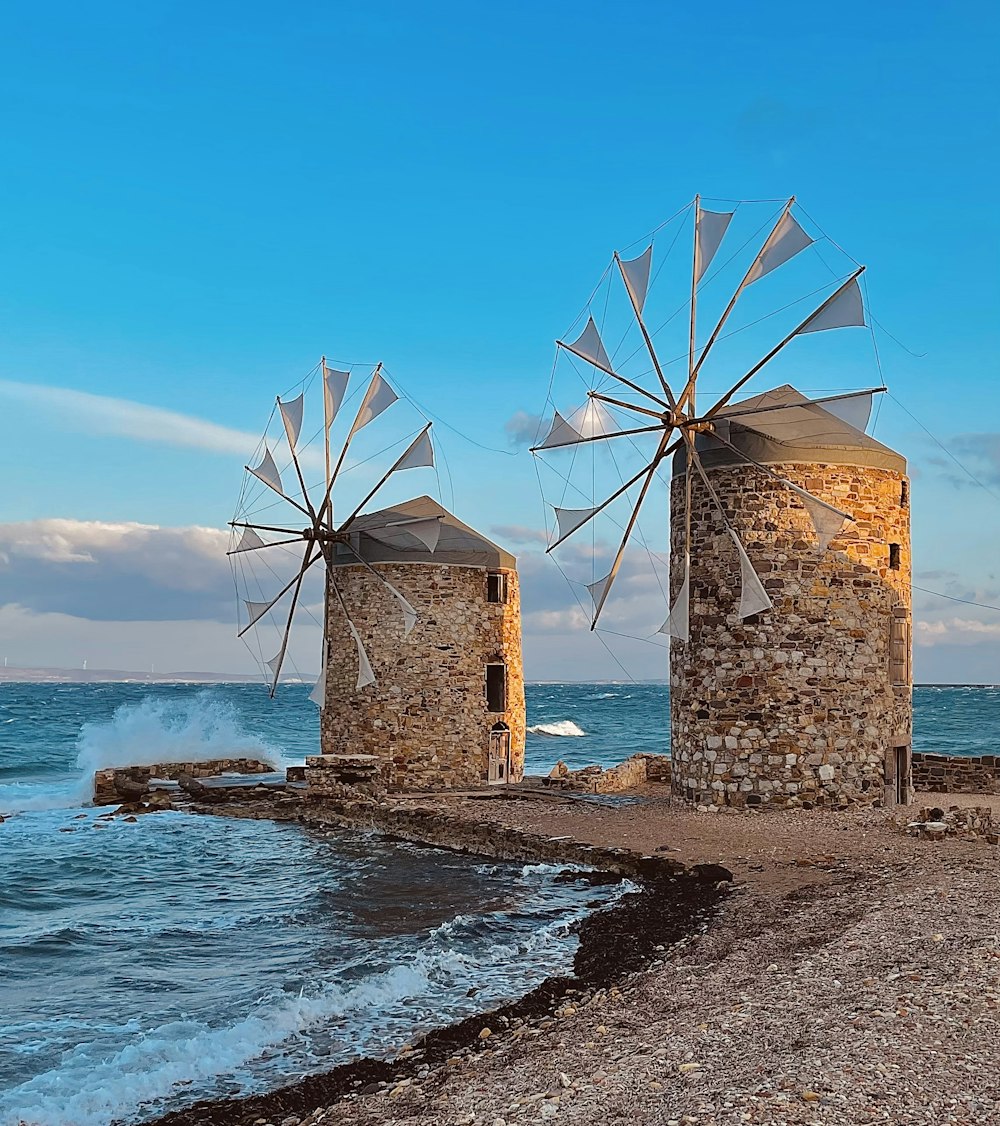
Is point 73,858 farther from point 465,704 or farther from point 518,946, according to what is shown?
point 518,946

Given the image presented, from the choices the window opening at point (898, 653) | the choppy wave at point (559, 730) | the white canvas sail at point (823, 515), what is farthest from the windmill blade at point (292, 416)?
the choppy wave at point (559, 730)

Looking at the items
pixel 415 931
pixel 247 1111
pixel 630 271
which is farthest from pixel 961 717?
pixel 247 1111

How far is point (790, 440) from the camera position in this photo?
54.2 ft

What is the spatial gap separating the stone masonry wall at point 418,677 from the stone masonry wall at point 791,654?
24.2ft

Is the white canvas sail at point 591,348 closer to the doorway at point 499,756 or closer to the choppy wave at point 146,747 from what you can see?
the doorway at point 499,756

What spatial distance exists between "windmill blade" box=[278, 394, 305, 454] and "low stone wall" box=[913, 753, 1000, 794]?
581 inches

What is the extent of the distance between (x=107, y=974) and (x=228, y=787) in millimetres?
12168

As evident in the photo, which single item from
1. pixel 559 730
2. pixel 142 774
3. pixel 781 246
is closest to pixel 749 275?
pixel 781 246

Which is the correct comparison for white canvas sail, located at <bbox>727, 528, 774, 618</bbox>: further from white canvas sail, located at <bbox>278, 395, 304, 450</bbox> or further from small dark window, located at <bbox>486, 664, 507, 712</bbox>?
white canvas sail, located at <bbox>278, 395, 304, 450</bbox>

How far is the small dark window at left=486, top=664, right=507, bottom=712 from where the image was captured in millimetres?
23906

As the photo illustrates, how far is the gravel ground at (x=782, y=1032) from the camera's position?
5.57m

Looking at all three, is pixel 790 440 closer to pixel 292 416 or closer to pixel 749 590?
pixel 749 590

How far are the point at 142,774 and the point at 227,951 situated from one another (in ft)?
50.0

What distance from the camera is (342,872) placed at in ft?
49.6
